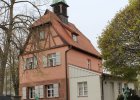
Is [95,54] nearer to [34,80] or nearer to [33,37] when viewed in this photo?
[34,80]

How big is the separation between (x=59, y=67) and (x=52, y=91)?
2.63m

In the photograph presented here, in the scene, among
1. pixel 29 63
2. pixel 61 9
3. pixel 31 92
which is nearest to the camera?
pixel 31 92

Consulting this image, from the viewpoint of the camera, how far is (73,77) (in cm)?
3575

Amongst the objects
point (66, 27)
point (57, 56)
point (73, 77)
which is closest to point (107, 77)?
point (73, 77)

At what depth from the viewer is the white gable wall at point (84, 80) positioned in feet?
110

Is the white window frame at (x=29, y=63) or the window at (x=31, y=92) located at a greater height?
the white window frame at (x=29, y=63)

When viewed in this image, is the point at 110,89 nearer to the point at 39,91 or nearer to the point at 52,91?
the point at 52,91

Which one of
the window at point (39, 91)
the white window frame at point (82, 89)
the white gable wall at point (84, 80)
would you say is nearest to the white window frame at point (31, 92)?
the window at point (39, 91)

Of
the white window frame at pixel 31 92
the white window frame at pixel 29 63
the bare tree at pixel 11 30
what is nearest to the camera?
the bare tree at pixel 11 30

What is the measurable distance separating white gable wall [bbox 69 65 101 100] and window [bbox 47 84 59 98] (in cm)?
183

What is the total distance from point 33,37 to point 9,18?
2407 mm

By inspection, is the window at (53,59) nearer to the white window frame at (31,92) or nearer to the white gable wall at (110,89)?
the white window frame at (31,92)

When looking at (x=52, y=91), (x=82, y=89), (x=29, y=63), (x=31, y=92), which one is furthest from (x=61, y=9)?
(x=82, y=89)

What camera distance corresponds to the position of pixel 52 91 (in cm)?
3738
